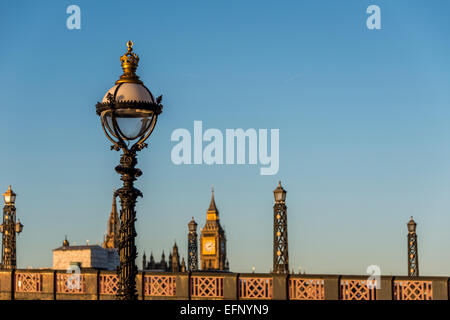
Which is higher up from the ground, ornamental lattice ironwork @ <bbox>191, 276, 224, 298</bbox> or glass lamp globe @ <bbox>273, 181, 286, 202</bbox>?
glass lamp globe @ <bbox>273, 181, 286, 202</bbox>

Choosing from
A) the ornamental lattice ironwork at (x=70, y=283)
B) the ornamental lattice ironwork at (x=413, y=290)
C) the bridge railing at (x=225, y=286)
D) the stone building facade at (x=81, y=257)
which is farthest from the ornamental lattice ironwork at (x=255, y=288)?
the stone building facade at (x=81, y=257)

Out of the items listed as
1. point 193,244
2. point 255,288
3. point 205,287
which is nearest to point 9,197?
point 205,287

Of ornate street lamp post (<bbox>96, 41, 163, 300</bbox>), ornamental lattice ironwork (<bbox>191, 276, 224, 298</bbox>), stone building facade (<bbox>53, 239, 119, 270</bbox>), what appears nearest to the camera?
ornate street lamp post (<bbox>96, 41, 163, 300</bbox>)

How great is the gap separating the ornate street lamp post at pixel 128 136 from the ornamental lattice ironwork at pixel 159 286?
14471mm

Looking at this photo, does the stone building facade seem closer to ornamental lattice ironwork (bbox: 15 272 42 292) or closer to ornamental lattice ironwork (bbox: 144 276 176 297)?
ornamental lattice ironwork (bbox: 15 272 42 292)

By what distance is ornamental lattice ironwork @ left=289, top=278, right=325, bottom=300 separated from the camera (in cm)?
2659

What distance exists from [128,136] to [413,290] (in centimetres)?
1331

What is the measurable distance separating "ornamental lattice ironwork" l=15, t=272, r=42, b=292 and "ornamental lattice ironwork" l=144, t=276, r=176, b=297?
372 centimetres

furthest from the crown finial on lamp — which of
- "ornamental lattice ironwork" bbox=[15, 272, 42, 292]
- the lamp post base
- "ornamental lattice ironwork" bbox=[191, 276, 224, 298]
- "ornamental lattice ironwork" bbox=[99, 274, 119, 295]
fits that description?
"ornamental lattice ironwork" bbox=[15, 272, 42, 292]

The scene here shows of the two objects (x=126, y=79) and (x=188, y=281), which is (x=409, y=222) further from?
(x=126, y=79)

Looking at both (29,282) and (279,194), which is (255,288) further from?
(279,194)
